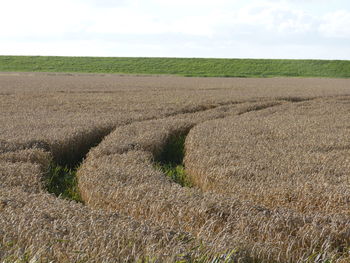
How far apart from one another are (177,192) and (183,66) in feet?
231

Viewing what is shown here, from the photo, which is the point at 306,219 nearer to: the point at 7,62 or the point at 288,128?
the point at 288,128

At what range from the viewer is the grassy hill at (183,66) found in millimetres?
71438

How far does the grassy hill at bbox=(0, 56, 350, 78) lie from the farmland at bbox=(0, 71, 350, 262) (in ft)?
187

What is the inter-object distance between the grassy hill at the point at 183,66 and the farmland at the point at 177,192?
57.1 m

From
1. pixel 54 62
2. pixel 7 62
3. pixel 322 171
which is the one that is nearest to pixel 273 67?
pixel 54 62

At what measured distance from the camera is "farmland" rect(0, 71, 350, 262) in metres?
4.00

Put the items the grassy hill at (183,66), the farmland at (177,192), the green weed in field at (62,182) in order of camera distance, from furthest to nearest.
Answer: the grassy hill at (183,66) → the green weed in field at (62,182) → the farmland at (177,192)

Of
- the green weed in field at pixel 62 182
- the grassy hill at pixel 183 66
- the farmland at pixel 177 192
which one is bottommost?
the grassy hill at pixel 183 66

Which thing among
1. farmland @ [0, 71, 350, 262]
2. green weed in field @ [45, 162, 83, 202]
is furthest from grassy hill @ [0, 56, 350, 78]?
green weed in field @ [45, 162, 83, 202]

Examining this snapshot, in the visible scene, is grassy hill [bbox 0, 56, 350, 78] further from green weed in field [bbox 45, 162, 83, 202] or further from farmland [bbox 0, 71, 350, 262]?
green weed in field [bbox 45, 162, 83, 202]

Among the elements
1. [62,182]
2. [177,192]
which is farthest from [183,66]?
[177,192]

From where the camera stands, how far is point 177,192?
234 inches

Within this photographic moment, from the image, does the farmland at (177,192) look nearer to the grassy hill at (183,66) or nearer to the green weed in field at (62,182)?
the green weed in field at (62,182)

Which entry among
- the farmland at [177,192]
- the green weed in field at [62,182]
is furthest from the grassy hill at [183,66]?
the green weed in field at [62,182]
